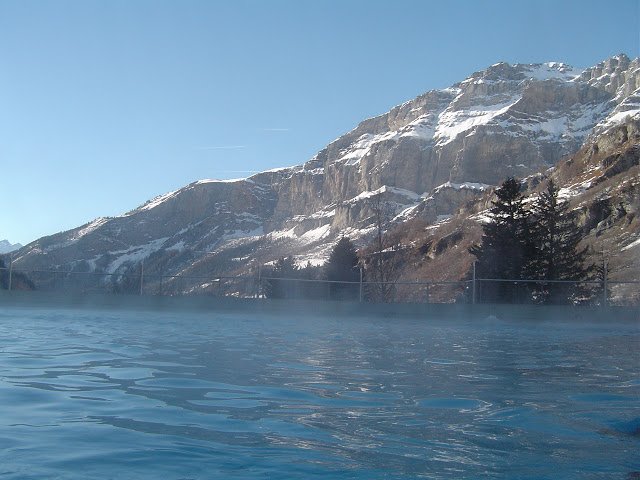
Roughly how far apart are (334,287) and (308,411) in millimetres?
12103

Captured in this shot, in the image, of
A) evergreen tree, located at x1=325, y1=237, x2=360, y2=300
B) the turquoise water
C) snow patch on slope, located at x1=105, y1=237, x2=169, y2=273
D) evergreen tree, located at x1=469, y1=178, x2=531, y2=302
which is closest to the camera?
the turquoise water

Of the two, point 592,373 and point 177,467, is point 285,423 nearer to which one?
point 177,467

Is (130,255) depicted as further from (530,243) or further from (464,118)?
(464,118)

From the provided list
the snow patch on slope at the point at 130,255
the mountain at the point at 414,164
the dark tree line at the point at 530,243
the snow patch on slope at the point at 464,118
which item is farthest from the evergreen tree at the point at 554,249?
the snow patch on slope at the point at 464,118

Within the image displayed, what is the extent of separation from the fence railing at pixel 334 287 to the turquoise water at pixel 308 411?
304 inches

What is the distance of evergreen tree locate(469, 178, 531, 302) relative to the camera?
20.1 metres

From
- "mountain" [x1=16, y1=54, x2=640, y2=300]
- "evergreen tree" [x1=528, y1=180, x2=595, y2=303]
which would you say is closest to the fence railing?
"evergreen tree" [x1=528, y1=180, x2=595, y2=303]

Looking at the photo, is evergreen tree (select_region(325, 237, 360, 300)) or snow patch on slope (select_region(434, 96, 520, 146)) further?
snow patch on slope (select_region(434, 96, 520, 146))

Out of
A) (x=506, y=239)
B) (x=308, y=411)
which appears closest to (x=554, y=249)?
(x=506, y=239)

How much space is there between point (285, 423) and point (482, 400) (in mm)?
1319

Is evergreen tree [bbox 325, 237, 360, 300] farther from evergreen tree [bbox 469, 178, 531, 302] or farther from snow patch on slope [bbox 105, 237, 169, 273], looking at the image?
snow patch on slope [bbox 105, 237, 169, 273]

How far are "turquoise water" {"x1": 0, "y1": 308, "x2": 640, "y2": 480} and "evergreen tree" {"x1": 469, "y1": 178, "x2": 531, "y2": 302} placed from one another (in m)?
12.3

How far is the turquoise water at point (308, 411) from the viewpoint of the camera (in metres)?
2.56

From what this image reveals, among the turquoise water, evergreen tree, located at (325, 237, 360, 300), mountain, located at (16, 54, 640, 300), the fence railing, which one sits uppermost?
mountain, located at (16, 54, 640, 300)
